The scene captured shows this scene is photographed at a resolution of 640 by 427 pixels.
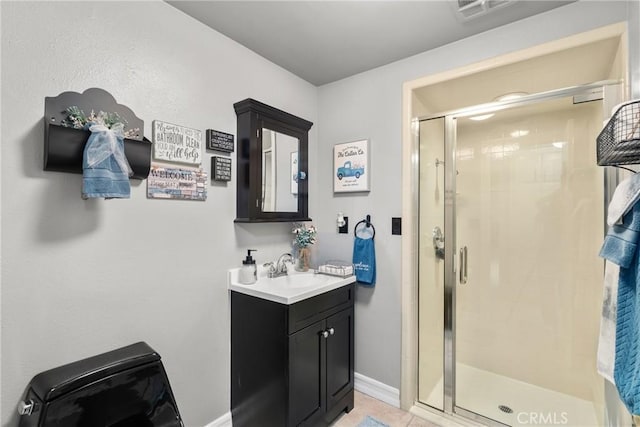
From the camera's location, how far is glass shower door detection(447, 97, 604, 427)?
1995mm

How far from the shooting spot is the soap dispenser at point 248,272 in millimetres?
1791

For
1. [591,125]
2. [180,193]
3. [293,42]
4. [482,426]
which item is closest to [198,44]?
[293,42]

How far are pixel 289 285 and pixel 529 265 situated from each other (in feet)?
6.21

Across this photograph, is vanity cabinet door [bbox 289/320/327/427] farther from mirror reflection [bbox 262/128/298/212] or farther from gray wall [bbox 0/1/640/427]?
mirror reflection [bbox 262/128/298/212]

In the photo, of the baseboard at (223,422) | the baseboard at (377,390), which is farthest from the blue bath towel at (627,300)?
the baseboard at (223,422)

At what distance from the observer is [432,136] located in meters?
2.11

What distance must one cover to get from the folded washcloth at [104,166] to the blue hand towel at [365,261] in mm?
1496

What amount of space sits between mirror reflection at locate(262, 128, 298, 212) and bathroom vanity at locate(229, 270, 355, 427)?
→ 543 millimetres

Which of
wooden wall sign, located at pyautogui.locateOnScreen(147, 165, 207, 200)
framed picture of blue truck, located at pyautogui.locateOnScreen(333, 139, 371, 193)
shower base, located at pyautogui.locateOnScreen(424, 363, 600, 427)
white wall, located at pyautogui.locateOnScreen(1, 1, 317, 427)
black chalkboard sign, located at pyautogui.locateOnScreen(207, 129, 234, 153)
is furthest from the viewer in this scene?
framed picture of blue truck, located at pyautogui.locateOnScreen(333, 139, 371, 193)

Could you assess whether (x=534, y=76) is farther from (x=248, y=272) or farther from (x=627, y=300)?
(x=248, y=272)

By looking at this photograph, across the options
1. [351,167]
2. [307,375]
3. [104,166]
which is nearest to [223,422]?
[307,375]

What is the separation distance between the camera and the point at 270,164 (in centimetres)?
196

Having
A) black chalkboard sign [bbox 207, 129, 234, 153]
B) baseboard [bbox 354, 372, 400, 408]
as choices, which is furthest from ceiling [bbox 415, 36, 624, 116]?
baseboard [bbox 354, 372, 400, 408]

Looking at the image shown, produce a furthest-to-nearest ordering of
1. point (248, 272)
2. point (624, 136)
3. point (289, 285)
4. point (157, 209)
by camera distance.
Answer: point (289, 285) < point (248, 272) < point (157, 209) < point (624, 136)
